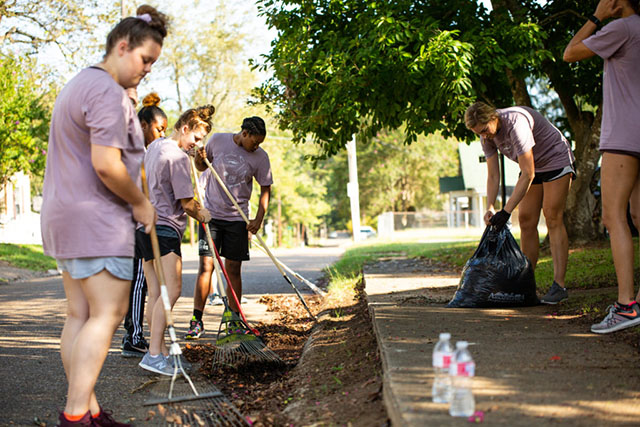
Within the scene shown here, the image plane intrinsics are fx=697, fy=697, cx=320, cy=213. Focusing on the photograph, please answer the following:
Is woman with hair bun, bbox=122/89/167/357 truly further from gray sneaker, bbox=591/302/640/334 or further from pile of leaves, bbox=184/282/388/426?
gray sneaker, bbox=591/302/640/334

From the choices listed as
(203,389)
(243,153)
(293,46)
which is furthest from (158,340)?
(293,46)

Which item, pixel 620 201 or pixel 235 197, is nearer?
pixel 620 201

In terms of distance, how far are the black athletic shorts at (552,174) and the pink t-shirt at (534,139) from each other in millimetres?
29

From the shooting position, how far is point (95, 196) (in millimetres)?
3084

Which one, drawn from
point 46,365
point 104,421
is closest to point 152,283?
point 46,365

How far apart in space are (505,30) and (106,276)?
7.51 m

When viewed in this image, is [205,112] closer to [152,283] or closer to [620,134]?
[152,283]

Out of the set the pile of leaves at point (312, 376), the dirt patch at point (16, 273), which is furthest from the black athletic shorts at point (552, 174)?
the dirt patch at point (16, 273)

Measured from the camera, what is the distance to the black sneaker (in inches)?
212

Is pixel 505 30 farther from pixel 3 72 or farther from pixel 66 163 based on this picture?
pixel 3 72

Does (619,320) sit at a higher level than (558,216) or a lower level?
lower

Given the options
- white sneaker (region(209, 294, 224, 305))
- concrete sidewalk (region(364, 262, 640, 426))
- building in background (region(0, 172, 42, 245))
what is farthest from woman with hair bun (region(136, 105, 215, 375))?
building in background (region(0, 172, 42, 245))

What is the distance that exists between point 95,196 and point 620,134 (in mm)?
3114

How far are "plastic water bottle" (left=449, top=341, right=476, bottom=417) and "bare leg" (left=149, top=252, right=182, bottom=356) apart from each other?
245cm
